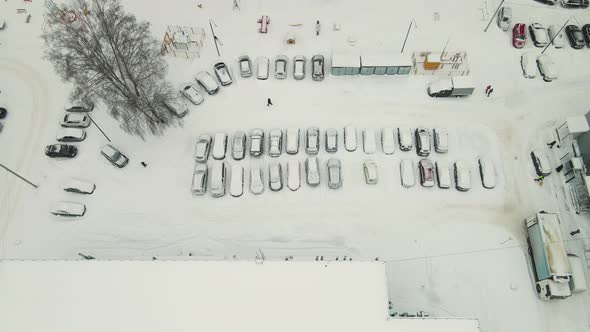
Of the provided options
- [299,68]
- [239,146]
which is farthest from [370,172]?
[299,68]

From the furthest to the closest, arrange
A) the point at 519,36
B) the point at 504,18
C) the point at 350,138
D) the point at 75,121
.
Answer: the point at 504,18, the point at 519,36, the point at 75,121, the point at 350,138

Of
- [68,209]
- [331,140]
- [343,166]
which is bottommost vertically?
[68,209]

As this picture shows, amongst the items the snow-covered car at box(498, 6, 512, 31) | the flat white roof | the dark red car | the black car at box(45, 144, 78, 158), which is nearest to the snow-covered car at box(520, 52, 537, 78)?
the dark red car

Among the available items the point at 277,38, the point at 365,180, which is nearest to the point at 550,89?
the point at 365,180

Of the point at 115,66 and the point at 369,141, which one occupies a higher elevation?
the point at 115,66

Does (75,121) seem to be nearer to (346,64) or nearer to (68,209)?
(68,209)

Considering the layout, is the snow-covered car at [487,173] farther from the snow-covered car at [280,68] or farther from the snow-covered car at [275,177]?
the snow-covered car at [280,68]

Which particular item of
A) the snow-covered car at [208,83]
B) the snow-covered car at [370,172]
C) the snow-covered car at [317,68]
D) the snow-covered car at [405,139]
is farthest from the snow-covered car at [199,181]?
the snow-covered car at [405,139]
